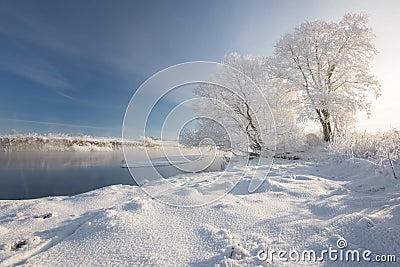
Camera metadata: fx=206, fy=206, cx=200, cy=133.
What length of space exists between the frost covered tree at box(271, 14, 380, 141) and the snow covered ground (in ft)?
26.2

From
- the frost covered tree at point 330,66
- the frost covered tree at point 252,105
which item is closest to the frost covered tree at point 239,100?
the frost covered tree at point 252,105

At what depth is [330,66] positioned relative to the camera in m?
11.2

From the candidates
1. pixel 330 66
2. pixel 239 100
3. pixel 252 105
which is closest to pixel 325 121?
pixel 330 66

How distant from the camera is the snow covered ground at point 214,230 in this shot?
1.90 metres

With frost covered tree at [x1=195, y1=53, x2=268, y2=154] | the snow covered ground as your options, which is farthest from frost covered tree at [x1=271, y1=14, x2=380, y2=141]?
the snow covered ground

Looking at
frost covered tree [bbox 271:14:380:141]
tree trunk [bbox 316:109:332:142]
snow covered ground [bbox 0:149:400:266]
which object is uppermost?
frost covered tree [bbox 271:14:380:141]

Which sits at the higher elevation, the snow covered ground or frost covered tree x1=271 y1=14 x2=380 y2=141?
frost covered tree x1=271 y1=14 x2=380 y2=141

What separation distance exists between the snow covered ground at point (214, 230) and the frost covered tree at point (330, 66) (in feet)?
26.2

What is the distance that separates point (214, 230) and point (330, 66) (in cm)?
1223

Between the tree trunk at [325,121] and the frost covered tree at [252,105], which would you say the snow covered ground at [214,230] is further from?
the tree trunk at [325,121]

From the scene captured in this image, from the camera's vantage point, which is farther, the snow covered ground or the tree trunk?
the tree trunk

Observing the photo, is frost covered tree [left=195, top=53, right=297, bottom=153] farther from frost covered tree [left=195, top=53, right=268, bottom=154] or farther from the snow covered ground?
the snow covered ground

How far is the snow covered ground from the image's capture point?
1896 millimetres

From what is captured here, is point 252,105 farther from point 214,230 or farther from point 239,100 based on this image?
point 214,230
